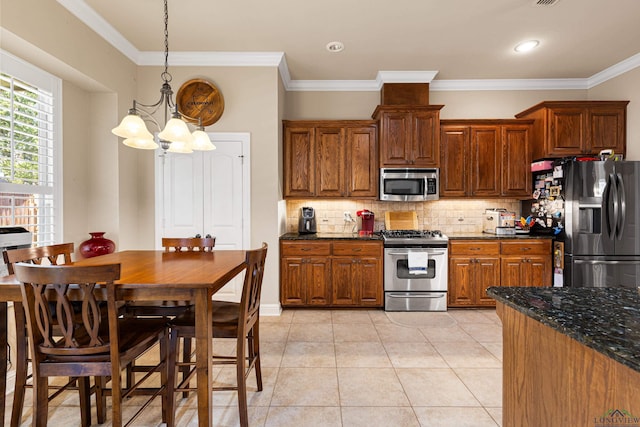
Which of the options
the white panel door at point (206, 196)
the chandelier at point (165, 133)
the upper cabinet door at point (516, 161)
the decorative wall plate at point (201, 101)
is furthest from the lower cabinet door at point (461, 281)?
the decorative wall plate at point (201, 101)

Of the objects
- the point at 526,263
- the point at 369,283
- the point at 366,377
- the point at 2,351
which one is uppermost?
the point at 526,263

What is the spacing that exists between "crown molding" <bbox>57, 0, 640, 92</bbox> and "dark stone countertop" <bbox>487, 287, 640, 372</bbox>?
11.1ft

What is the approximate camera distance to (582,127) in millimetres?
3889

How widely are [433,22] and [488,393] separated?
122 inches

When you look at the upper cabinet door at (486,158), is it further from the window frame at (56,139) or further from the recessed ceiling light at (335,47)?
the window frame at (56,139)

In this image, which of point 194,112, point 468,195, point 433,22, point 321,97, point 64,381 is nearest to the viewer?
point 64,381

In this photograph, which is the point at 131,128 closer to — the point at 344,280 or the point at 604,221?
the point at 344,280

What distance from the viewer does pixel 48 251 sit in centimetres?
220

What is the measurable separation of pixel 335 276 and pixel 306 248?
1.57ft

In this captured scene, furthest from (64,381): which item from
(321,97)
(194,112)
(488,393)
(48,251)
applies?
(321,97)

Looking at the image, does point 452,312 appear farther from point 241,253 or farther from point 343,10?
point 343,10

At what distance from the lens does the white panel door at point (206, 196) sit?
3693mm

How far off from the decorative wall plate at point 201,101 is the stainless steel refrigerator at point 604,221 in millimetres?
3888

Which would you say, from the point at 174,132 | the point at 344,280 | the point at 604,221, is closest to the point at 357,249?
the point at 344,280
